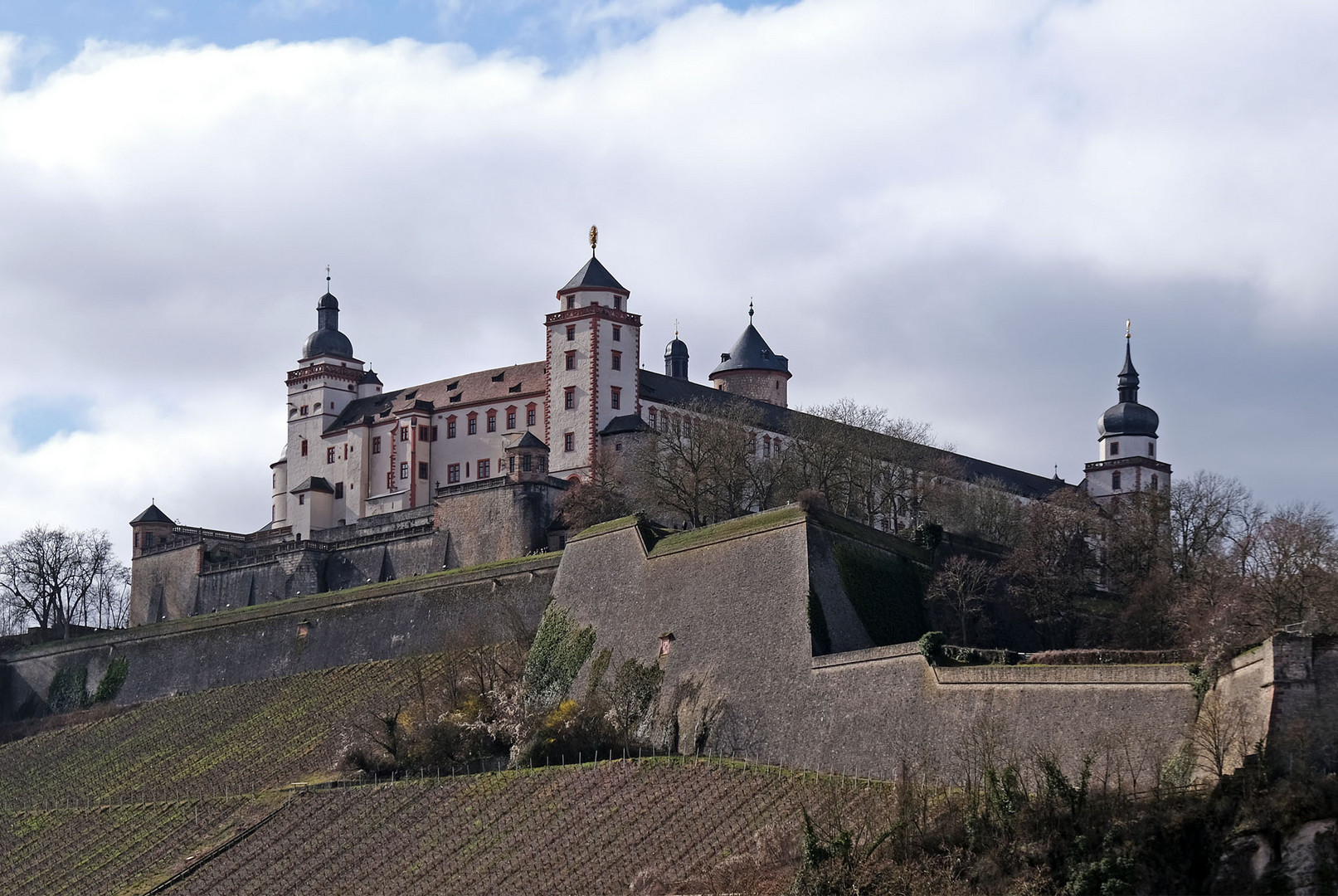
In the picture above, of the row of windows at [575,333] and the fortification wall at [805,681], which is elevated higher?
the row of windows at [575,333]

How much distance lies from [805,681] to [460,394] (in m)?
44.9

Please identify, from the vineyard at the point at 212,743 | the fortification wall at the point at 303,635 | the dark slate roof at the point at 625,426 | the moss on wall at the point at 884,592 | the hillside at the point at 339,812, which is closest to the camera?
the hillside at the point at 339,812

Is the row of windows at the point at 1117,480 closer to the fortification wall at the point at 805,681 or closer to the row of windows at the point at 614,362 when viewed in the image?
the row of windows at the point at 614,362

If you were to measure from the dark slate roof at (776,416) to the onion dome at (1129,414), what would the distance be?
4308mm

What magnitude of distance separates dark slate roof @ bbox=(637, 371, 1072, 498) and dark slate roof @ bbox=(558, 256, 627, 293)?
412cm

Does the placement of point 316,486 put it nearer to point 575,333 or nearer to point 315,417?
point 315,417

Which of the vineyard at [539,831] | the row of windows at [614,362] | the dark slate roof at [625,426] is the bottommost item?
the vineyard at [539,831]

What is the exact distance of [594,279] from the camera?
8731 centimetres

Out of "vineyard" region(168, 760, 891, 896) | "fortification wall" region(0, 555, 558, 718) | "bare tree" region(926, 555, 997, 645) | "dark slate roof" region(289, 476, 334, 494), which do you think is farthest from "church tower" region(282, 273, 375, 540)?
"bare tree" region(926, 555, 997, 645)

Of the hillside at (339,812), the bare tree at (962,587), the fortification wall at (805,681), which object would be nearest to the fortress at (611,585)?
the fortification wall at (805,681)

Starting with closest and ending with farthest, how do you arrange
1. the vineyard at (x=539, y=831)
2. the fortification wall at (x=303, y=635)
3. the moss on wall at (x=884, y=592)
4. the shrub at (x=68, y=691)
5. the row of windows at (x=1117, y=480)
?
the vineyard at (x=539, y=831) → the moss on wall at (x=884, y=592) → the fortification wall at (x=303, y=635) → the shrub at (x=68, y=691) → the row of windows at (x=1117, y=480)

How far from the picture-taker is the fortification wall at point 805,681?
42.7 meters

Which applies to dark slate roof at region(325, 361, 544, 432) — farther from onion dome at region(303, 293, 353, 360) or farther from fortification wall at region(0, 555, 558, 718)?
fortification wall at region(0, 555, 558, 718)

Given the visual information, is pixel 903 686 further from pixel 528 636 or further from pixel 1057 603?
pixel 528 636
